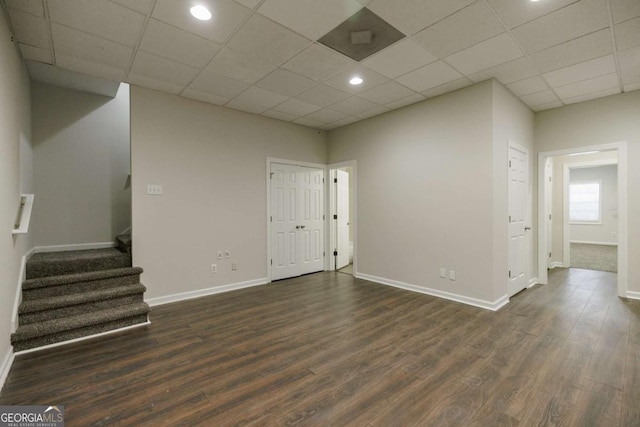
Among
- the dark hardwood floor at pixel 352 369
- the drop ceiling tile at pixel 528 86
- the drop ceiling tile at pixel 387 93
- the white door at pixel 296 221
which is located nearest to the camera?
the dark hardwood floor at pixel 352 369

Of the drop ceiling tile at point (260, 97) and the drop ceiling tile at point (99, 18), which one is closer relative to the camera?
the drop ceiling tile at point (99, 18)

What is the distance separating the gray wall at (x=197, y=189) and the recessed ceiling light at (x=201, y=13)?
1.85m

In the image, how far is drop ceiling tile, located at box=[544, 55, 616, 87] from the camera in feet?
9.85

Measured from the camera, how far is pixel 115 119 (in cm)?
429

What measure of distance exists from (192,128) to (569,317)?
17.3 ft

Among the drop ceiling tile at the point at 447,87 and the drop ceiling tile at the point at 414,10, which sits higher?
the drop ceiling tile at the point at 447,87

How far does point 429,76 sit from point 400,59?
58 centimetres

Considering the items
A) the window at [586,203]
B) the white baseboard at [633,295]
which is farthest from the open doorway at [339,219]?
the window at [586,203]

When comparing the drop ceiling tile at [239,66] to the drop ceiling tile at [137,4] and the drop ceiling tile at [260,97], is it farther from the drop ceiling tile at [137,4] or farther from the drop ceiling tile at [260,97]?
the drop ceiling tile at [137,4]

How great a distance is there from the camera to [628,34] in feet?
8.23

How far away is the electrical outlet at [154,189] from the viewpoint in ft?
12.1

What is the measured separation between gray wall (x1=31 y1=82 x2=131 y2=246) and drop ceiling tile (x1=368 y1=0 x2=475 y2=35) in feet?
13.4

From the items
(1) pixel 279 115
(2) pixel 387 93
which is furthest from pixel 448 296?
(1) pixel 279 115

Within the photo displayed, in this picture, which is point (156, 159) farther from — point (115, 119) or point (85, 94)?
point (85, 94)
